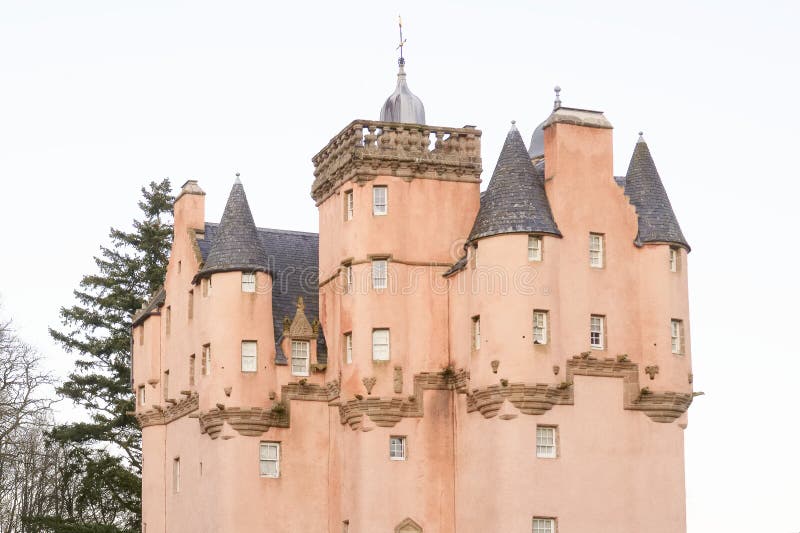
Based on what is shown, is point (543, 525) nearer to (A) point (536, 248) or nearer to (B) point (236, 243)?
(A) point (536, 248)

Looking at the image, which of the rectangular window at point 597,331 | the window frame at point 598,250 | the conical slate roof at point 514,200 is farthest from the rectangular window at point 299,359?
the window frame at point 598,250

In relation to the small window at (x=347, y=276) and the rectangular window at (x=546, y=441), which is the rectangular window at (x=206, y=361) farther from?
the rectangular window at (x=546, y=441)

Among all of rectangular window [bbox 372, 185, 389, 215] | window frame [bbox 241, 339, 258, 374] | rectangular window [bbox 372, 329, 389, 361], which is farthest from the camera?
window frame [bbox 241, 339, 258, 374]

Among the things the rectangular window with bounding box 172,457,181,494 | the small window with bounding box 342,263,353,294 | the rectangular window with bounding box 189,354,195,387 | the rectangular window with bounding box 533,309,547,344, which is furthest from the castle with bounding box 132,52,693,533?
the rectangular window with bounding box 172,457,181,494

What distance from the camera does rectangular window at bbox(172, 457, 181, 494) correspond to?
73.2m

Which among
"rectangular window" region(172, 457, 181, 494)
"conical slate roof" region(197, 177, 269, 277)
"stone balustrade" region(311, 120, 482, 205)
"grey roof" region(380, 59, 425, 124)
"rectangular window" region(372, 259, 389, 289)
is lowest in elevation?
"rectangular window" region(172, 457, 181, 494)

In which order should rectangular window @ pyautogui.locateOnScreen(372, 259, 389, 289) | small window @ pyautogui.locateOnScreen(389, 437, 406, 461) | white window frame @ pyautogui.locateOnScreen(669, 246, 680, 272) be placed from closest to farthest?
1. white window frame @ pyautogui.locateOnScreen(669, 246, 680, 272)
2. small window @ pyautogui.locateOnScreen(389, 437, 406, 461)
3. rectangular window @ pyautogui.locateOnScreen(372, 259, 389, 289)

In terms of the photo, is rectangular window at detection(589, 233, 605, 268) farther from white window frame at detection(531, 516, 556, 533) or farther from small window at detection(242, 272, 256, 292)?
small window at detection(242, 272, 256, 292)

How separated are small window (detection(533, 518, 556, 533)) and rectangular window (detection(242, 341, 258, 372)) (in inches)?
521

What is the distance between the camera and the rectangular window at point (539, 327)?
61.1 metres

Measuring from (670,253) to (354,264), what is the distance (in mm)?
11274

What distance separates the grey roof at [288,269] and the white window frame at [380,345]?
4.40 m

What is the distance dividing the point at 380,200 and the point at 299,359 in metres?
7.21

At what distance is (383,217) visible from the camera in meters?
65.1
